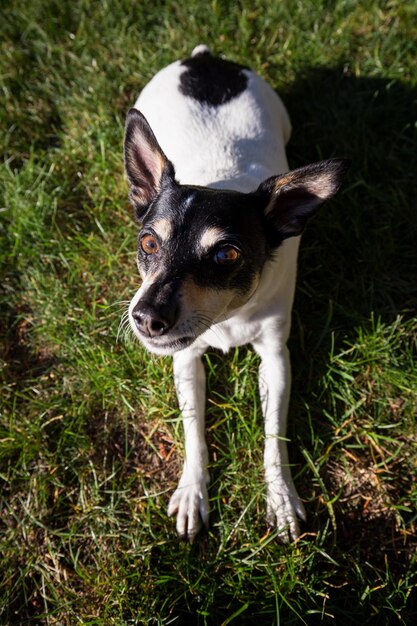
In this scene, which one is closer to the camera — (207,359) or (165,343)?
(165,343)

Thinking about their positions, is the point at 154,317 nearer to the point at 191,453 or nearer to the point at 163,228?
the point at 163,228

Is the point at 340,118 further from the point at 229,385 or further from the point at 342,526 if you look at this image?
the point at 342,526

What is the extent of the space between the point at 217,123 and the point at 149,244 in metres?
1.12

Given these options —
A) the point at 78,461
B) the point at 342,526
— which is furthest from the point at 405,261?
the point at 78,461

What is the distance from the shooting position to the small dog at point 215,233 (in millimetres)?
2500

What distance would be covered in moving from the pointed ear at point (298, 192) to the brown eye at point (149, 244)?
59cm

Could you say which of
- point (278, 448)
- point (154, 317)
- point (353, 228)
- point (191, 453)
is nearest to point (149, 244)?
point (154, 317)

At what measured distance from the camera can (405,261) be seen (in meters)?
3.89

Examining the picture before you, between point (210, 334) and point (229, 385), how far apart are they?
587 mm

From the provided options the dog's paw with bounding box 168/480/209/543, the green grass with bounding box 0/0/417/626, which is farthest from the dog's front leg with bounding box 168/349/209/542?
the green grass with bounding box 0/0/417/626

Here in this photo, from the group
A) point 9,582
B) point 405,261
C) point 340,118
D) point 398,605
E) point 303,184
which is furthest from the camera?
point 340,118

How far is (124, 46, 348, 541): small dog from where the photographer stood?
2500mm

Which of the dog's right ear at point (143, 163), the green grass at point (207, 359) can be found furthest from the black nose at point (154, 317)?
the green grass at point (207, 359)

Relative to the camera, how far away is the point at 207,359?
3498mm
